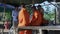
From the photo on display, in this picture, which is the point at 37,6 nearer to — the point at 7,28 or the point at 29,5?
the point at 29,5

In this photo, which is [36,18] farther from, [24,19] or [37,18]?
[24,19]

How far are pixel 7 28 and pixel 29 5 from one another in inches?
18.2

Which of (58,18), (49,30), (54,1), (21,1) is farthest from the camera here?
(21,1)

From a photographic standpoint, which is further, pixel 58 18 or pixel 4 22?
pixel 4 22

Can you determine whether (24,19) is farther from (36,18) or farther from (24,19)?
(36,18)

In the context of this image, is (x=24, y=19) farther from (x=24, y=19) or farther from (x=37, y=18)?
(x=37, y=18)

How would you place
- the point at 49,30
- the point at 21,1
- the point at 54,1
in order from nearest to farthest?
the point at 49,30 < the point at 54,1 < the point at 21,1

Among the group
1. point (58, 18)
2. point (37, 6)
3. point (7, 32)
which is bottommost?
point (7, 32)

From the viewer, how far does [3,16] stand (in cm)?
289

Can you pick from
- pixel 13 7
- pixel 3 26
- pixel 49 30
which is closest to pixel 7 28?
pixel 3 26

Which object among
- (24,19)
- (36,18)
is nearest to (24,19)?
(24,19)

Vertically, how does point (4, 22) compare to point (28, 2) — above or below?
below

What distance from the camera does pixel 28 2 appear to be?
2.83 metres

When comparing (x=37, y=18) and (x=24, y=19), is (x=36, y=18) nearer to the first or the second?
(x=37, y=18)
